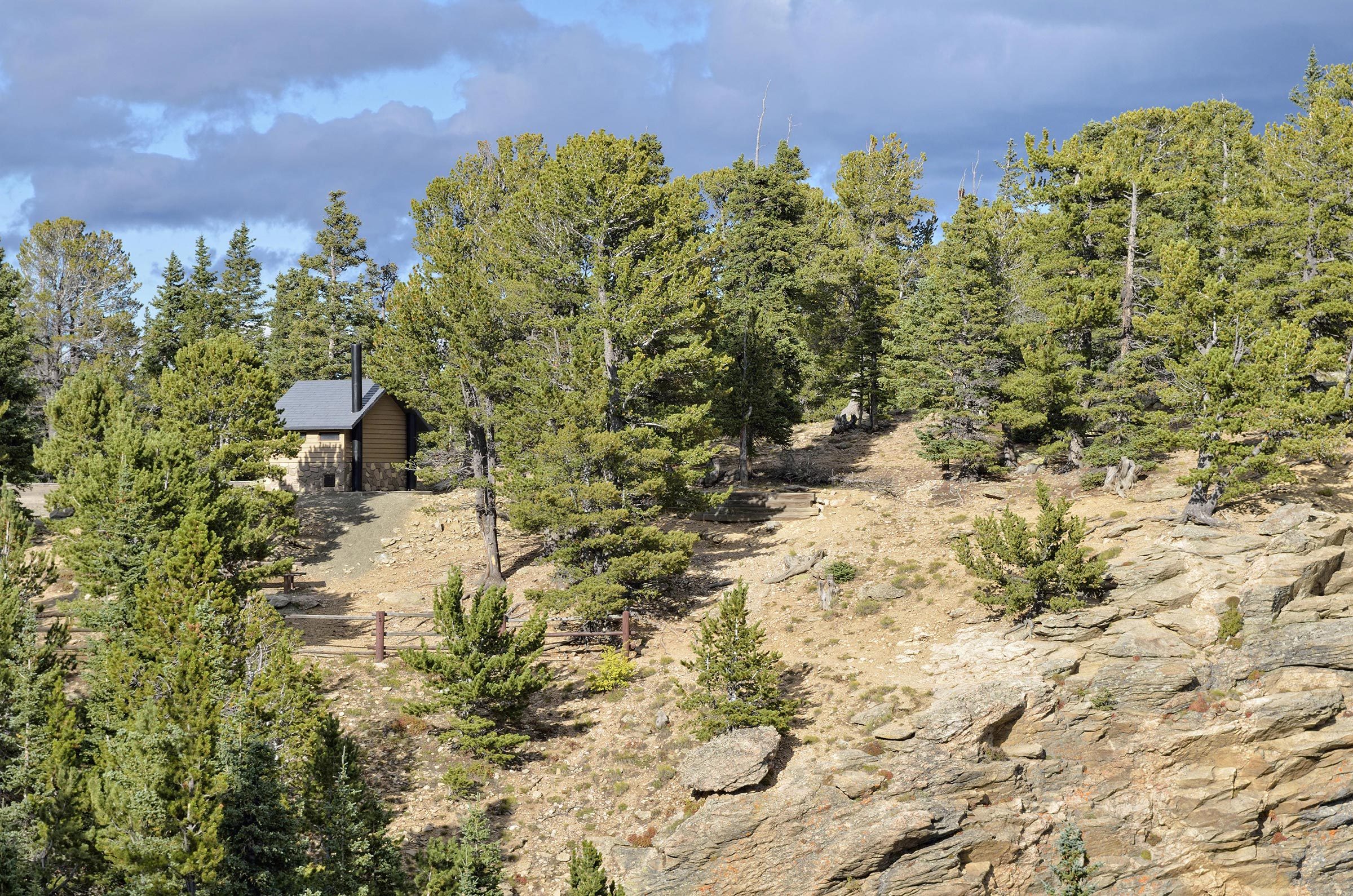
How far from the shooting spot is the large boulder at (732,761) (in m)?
21.7

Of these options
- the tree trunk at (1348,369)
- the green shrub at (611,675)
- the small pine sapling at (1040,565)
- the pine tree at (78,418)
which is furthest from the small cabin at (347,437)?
the tree trunk at (1348,369)

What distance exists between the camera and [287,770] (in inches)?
757

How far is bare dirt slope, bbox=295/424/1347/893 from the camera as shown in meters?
22.5

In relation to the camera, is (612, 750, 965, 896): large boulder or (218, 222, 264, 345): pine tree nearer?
(612, 750, 965, 896): large boulder

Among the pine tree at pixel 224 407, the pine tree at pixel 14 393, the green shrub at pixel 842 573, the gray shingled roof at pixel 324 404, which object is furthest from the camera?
the gray shingled roof at pixel 324 404

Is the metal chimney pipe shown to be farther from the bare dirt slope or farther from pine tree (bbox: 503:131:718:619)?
pine tree (bbox: 503:131:718:619)

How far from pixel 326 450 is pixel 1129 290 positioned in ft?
127

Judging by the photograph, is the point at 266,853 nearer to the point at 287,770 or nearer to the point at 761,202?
the point at 287,770

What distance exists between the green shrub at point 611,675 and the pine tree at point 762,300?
1539 cm

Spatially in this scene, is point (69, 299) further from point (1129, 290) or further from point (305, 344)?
point (1129, 290)

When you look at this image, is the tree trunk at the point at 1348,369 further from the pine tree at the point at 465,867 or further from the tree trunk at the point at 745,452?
the pine tree at the point at 465,867

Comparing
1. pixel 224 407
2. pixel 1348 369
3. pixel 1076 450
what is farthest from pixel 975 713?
pixel 224 407

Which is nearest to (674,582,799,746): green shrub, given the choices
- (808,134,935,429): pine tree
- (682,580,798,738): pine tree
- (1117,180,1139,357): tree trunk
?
(682,580,798,738): pine tree

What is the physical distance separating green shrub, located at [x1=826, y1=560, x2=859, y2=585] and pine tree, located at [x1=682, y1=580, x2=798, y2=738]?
7.35 metres
